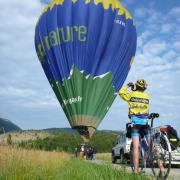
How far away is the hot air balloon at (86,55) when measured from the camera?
100 feet

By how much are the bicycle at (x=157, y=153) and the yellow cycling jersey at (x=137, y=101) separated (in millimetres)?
209

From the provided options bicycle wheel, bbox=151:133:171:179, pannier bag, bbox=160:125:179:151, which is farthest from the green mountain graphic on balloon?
pannier bag, bbox=160:125:179:151

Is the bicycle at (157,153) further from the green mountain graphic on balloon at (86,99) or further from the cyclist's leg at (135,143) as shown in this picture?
the green mountain graphic on balloon at (86,99)

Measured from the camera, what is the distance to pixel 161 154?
9812 millimetres

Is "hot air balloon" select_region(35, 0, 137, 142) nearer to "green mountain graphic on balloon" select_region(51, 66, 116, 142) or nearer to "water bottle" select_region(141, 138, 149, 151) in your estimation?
"green mountain graphic on balloon" select_region(51, 66, 116, 142)

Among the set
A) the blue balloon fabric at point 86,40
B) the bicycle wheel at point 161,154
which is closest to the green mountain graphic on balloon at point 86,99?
the blue balloon fabric at point 86,40

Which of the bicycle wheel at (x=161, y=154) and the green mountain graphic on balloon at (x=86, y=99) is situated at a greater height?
the green mountain graphic on balloon at (x=86, y=99)

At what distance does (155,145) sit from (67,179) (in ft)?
6.80

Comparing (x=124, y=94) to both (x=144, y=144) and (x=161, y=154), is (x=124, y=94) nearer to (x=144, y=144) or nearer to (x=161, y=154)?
(x=144, y=144)

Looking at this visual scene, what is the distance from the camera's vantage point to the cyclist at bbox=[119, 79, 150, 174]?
1015 cm

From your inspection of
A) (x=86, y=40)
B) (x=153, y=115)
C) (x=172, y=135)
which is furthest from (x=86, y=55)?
(x=172, y=135)

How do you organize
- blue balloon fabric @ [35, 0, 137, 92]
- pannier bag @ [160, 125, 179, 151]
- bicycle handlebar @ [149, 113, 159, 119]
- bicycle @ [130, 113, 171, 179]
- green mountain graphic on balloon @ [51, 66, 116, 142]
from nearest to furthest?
pannier bag @ [160, 125, 179, 151]
bicycle @ [130, 113, 171, 179]
bicycle handlebar @ [149, 113, 159, 119]
blue balloon fabric @ [35, 0, 137, 92]
green mountain graphic on balloon @ [51, 66, 116, 142]

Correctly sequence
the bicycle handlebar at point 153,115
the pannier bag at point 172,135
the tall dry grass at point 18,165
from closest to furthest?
the tall dry grass at point 18,165
the pannier bag at point 172,135
the bicycle handlebar at point 153,115

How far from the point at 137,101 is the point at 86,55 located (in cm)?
2025
